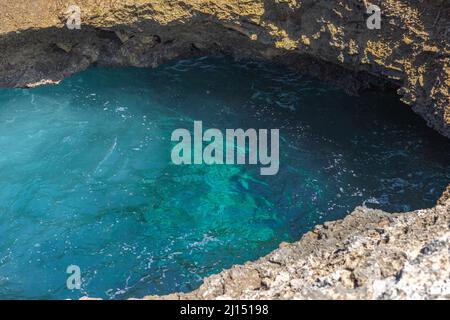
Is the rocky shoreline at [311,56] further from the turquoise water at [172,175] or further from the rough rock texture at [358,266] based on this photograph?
the turquoise water at [172,175]

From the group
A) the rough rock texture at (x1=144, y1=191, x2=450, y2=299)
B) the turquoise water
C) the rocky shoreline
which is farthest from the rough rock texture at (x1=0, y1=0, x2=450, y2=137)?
the rough rock texture at (x1=144, y1=191, x2=450, y2=299)

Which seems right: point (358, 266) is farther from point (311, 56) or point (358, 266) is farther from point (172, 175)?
point (311, 56)

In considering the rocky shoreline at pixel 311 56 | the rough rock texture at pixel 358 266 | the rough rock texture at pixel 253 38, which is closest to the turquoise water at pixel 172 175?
the rough rock texture at pixel 253 38

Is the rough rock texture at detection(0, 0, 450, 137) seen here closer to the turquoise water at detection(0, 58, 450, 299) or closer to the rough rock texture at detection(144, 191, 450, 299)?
the turquoise water at detection(0, 58, 450, 299)

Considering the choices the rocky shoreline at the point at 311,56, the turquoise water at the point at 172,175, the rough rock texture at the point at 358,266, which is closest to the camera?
the rough rock texture at the point at 358,266

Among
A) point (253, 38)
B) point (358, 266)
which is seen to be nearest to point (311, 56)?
point (253, 38)

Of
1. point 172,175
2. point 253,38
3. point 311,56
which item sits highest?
point 253,38
